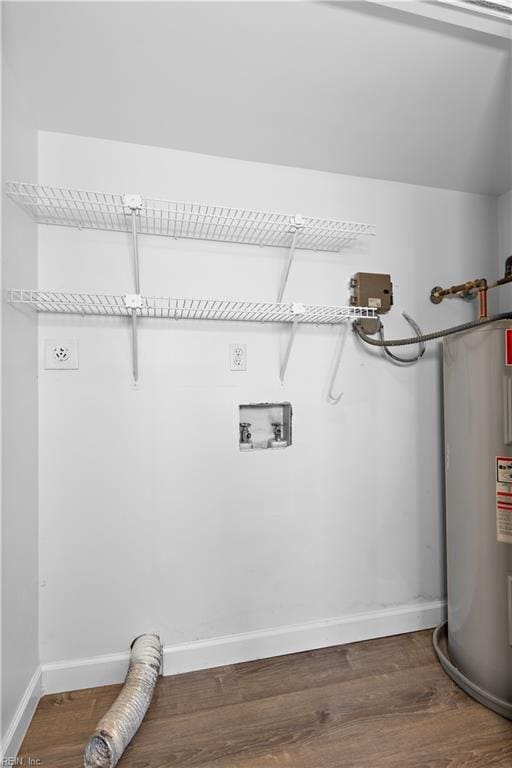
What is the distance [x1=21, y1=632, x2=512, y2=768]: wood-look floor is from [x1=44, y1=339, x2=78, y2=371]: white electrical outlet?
128cm

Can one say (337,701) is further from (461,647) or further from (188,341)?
(188,341)

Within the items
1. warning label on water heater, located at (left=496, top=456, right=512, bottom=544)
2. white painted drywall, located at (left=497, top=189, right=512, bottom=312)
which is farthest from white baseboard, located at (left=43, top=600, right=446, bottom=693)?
white painted drywall, located at (left=497, top=189, right=512, bottom=312)

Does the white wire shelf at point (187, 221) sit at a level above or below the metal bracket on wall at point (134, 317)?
above

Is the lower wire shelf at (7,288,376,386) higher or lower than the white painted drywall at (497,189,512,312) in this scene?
lower

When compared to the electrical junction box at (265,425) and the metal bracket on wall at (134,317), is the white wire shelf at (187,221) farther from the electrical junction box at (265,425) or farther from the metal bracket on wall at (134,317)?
the electrical junction box at (265,425)

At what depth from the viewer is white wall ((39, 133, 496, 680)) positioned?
5.35 feet

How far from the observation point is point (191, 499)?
1752 millimetres

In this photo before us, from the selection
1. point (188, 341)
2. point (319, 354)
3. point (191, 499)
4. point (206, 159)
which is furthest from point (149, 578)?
point (206, 159)

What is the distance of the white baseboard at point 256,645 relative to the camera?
1587mm

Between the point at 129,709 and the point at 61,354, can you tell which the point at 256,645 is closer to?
the point at 129,709

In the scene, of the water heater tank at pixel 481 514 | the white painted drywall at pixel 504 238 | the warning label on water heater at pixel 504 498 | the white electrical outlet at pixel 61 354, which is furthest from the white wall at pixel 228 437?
the warning label on water heater at pixel 504 498

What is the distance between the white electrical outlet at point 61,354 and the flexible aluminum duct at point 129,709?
45.3 inches

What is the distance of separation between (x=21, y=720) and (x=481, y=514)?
1.80m

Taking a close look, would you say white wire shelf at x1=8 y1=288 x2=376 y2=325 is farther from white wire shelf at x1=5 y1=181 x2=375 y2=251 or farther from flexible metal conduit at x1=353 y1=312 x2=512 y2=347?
white wire shelf at x1=5 y1=181 x2=375 y2=251
